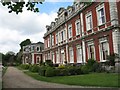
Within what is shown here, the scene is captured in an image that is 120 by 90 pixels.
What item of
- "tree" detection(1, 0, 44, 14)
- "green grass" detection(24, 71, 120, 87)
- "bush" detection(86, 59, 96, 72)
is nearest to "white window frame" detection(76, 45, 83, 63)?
"bush" detection(86, 59, 96, 72)

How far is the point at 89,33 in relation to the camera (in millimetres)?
28922

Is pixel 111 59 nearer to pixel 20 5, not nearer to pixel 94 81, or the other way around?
pixel 94 81

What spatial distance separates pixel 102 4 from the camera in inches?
1011

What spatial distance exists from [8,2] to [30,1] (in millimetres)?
979

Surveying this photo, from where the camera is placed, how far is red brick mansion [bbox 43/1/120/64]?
23734 millimetres

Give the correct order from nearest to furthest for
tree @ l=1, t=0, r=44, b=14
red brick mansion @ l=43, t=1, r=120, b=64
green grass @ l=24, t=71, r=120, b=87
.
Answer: tree @ l=1, t=0, r=44, b=14 < green grass @ l=24, t=71, r=120, b=87 < red brick mansion @ l=43, t=1, r=120, b=64

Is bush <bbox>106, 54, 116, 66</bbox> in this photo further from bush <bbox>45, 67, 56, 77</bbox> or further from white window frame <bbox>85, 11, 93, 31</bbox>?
white window frame <bbox>85, 11, 93, 31</bbox>

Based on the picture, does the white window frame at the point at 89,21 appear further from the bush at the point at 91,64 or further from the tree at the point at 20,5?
the tree at the point at 20,5

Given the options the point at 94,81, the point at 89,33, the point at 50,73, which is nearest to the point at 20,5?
the point at 94,81

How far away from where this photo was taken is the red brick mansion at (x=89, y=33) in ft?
77.9

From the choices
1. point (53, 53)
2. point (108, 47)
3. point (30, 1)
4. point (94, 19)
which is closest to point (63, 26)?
point (53, 53)

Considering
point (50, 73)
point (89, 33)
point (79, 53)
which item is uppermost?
point (89, 33)

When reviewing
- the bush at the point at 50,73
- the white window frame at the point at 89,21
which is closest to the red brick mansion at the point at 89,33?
the white window frame at the point at 89,21

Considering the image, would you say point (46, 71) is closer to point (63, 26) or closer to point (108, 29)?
point (108, 29)
